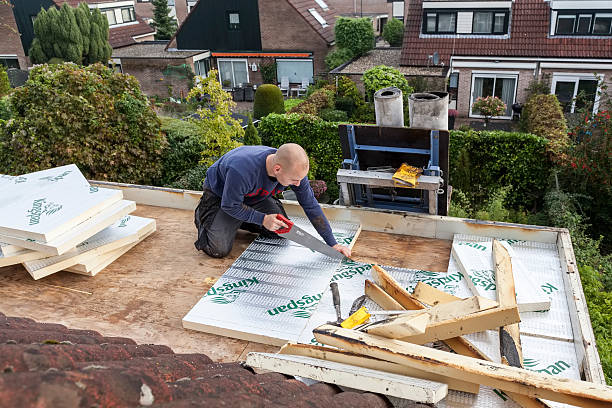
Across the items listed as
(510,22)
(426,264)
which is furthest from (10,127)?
(510,22)

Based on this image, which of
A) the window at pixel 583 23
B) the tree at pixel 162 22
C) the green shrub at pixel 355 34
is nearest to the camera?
the window at pixel 583 23

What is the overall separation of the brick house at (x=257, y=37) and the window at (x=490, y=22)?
6662mm

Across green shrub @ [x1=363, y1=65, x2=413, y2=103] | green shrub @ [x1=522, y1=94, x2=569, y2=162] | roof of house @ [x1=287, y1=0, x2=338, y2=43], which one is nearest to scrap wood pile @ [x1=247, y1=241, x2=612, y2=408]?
green shrub @ [x1=522, y1=94, x2=569, y2=162]

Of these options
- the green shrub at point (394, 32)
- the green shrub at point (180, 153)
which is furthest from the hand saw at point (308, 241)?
the green shrub at point (394, 32)

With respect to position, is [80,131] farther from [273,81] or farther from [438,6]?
[273,81]

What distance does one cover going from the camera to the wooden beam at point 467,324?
7.39 ft

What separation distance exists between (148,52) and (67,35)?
3291 millimetres

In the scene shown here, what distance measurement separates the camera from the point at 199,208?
12.3 ft

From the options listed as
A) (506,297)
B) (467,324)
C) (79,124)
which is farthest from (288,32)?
(467,324)

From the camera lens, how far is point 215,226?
3611mm

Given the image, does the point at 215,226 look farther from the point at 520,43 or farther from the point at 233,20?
the point at 233,20

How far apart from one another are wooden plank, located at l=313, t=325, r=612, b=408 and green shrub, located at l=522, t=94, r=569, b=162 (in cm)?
699

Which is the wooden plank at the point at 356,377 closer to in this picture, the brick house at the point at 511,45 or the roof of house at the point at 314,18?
the brick house at the point at 511,45

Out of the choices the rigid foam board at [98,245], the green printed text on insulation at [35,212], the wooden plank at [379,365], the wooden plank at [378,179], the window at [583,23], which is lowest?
the rigid foam board at [98,245]
